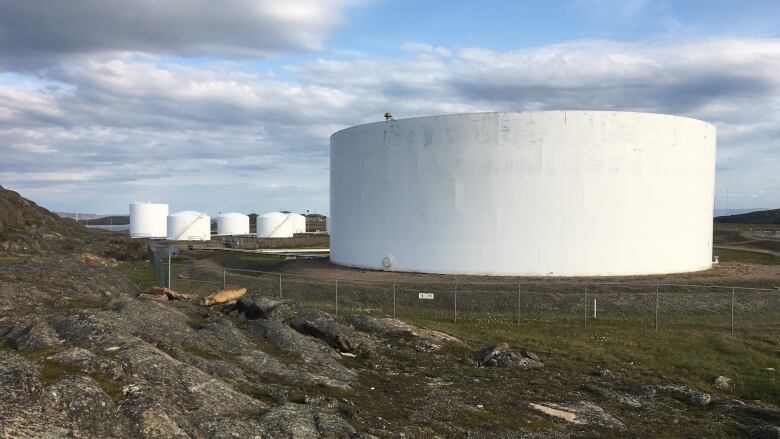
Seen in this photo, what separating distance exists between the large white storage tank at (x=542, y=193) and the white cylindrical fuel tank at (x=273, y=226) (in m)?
56.1

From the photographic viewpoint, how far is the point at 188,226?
8294 centimetres

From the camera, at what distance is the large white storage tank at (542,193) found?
29.0 metres

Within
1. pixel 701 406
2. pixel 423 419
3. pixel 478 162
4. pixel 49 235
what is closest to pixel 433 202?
pixel 478 162

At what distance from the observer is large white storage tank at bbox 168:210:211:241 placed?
8288cm

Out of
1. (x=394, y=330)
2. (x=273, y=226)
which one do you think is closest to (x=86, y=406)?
(x=394, y=330)

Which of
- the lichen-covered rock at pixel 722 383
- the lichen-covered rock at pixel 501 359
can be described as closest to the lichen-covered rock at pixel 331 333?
the lichen-covered rock at pixel 501 359

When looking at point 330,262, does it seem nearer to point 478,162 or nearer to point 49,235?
point 478,162

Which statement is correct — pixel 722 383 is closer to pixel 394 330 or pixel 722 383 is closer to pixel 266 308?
pixel 394 330

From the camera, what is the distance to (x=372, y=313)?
20344mm

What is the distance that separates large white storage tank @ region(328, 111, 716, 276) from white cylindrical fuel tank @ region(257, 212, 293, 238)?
5611 centimetres

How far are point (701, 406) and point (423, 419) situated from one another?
5.94 m

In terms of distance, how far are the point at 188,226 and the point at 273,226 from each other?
1156 cm

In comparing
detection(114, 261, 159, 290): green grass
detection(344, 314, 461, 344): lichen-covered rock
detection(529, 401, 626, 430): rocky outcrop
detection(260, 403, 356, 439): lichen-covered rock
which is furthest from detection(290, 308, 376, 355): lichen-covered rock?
detection(114, 261, 159, 290): green grass

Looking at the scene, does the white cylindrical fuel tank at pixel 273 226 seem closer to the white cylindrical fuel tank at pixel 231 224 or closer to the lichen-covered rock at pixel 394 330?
the white cylindrical fuel tank at pixel 231 224
